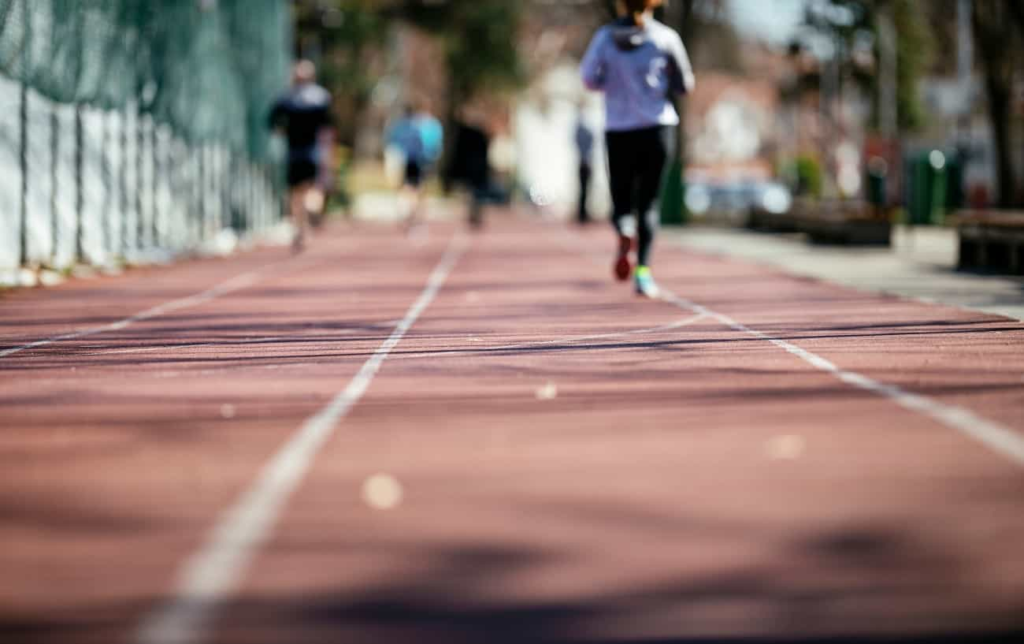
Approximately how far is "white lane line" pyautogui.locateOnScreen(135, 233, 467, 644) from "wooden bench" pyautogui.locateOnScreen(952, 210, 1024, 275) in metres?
11.9

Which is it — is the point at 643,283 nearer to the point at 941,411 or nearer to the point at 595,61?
the point at 595,61

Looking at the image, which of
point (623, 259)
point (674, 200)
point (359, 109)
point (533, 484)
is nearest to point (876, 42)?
point (674, 200)

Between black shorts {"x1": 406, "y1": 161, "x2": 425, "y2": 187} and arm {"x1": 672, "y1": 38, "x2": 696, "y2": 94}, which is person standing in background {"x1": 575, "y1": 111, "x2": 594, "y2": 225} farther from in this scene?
arm {"x1": 672, "y1": 38, "x2": 696, "y2": 94}

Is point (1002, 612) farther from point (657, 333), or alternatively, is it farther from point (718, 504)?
point (657, 333)

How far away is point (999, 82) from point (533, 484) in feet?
86.2

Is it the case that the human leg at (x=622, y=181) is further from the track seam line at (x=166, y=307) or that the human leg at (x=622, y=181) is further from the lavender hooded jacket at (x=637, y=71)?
the track seam line at (x=166, y=307)

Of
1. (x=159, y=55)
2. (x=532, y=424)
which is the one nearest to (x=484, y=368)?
(x=532, y=424)

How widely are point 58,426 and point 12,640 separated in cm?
336

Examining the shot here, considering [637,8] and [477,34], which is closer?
[637,8]

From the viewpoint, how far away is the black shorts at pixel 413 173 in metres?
34.2

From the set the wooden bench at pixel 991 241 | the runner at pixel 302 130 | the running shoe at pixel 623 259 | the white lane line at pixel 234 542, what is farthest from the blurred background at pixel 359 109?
the white lane line at pixel 234 542

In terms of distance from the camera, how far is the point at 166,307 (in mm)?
14773

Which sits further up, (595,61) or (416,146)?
(595,61)

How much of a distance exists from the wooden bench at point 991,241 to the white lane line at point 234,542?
467 inches
